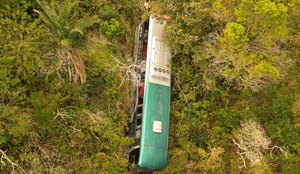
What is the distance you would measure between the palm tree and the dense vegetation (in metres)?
0.05

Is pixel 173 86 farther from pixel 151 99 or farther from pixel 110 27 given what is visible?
pixel 110 27

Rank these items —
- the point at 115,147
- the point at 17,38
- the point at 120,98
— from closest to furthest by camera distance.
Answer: the point at 17,38 → the point at 115,147 → the point at 120,98

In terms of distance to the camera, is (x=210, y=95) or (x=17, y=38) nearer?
(x=17, y=38)

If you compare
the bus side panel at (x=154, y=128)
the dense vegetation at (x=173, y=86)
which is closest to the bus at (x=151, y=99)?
the bus side panel at (x=154, y=128)

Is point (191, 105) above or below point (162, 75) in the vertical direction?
below

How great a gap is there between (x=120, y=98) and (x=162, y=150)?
10.4 ft

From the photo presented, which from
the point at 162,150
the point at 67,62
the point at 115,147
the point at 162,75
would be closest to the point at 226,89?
the point at 162,75

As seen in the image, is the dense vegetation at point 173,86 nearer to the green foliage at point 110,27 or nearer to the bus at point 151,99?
the green foliage at point 110,27

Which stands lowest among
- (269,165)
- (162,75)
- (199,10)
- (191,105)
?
(269,165)

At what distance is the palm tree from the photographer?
14961mm

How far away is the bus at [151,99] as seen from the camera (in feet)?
55.6

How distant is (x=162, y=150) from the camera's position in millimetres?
17109

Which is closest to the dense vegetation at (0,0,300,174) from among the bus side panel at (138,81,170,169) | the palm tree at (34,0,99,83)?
the palm tree at (34,0,99,83)

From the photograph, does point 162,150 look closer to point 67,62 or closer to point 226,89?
point 226,89
